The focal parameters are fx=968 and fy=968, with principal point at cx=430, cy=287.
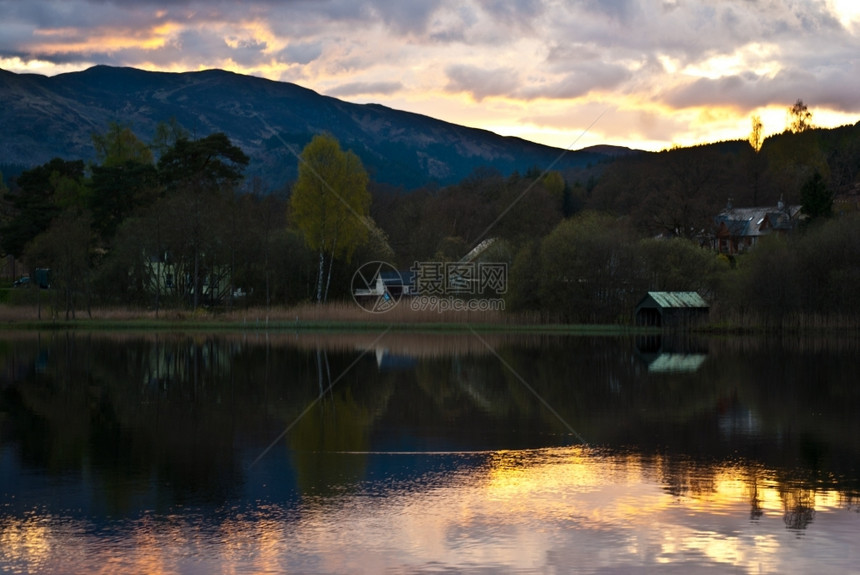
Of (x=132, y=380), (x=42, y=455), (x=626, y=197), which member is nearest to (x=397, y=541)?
(x=42, y=455)

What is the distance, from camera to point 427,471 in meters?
16.8

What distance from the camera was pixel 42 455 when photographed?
1819 cm

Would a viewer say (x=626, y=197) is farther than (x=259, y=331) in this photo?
Yes

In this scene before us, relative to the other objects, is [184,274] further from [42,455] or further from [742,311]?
[42,455]

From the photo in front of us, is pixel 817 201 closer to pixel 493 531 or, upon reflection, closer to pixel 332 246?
pixel 332 246

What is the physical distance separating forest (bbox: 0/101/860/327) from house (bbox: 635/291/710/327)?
44.7 inches

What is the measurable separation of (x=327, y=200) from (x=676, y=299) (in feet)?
86.1

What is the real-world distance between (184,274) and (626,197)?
55111 millimetres

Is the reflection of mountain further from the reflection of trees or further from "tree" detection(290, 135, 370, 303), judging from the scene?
"tree" detection(290, 135, 370, 303)

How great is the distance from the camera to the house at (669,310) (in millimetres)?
60438

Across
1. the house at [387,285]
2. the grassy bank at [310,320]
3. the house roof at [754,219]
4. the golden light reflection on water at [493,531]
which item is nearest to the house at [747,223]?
the house roof at [754,219]

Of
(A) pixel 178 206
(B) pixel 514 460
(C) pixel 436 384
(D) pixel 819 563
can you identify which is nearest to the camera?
(D) pixel 819 563

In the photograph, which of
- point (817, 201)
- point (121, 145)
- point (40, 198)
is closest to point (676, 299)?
point (817, 201)

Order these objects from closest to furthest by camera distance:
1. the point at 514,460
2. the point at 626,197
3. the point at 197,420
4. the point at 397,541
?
the point at 397,541 → the point at 514,460 → the point at 197,420 → the point at 626,197
